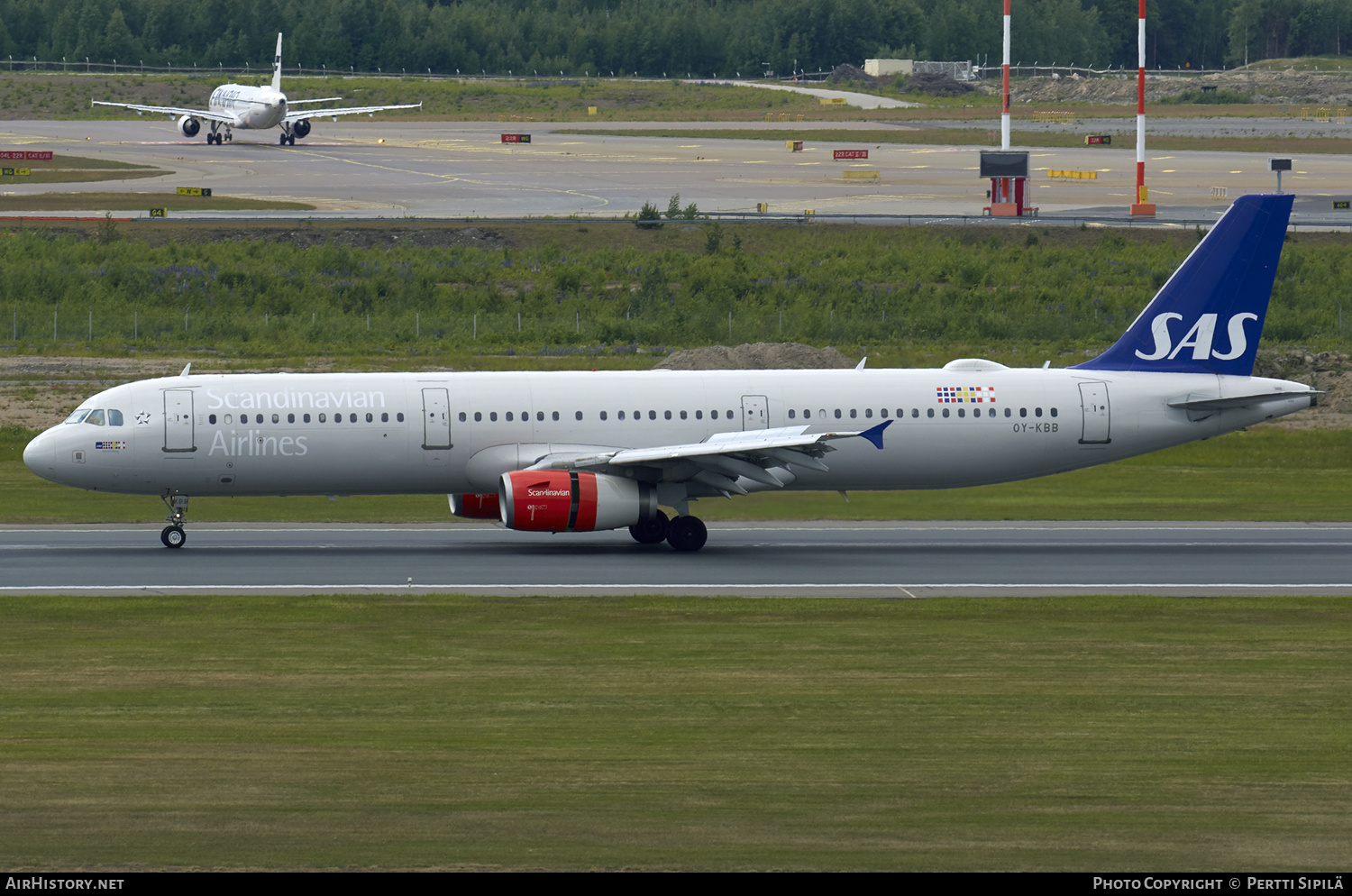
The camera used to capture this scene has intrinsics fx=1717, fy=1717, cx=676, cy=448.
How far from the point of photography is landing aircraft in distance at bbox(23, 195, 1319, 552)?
3762cm

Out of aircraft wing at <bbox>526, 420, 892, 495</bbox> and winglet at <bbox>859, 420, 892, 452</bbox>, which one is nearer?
winglet at <bbox>859, 420, 892, 452</bbox>

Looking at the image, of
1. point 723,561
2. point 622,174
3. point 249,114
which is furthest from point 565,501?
point 249,114

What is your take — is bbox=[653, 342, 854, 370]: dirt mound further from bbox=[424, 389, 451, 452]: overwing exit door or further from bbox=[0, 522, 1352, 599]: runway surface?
bbox=[424, 389, 451, 452]: overwing exit door

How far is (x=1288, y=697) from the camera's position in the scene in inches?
939

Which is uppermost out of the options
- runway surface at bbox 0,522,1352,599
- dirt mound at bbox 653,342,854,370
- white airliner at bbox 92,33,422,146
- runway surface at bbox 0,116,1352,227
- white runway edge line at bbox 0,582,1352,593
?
white airliner at bbox 92,33,422,146

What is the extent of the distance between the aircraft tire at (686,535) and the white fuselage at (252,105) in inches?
4131

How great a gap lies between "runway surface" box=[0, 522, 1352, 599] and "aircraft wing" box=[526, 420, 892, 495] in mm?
1785

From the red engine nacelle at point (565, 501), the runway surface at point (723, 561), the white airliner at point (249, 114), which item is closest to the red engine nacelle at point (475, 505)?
the runway surface at point (723, 561)

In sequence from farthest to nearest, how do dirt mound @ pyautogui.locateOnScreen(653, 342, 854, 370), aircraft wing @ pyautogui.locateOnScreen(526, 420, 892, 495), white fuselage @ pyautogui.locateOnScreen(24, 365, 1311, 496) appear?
dirt mound @ pyautogui.locateOnScreen(653, 342, 854, 370) → white fuselage @ pyautogui.locateOnScreen(24, 365, 1311, 496) → aircraft wing @ pyautogui.locateOnScreen(526, 420, 892, 495)

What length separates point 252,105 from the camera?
137 m

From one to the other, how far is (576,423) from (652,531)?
9.92 ft

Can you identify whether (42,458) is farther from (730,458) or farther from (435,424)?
(730,458)

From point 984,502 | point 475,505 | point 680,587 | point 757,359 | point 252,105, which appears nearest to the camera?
point 680,587

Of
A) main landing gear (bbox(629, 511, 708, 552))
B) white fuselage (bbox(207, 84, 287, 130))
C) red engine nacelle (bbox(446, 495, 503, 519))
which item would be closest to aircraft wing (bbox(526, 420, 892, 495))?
main landing gear (bbox(629, 511, 708, 552))
